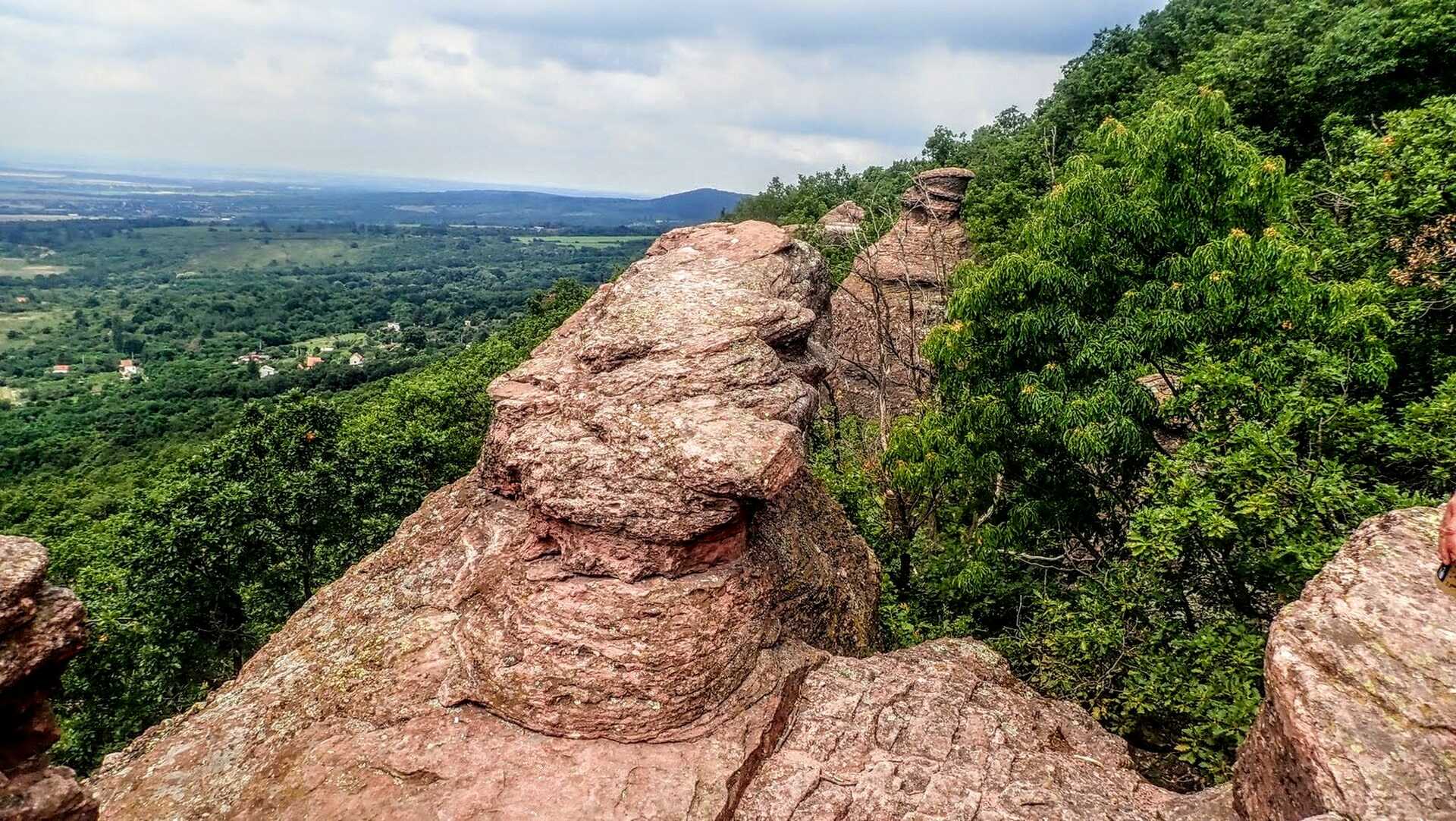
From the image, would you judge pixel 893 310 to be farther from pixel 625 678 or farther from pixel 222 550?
pixel 222 550

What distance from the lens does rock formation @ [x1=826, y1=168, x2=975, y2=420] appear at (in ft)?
86.7

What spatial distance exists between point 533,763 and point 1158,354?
1118 cm

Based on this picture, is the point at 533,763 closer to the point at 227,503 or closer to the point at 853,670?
the point at 853,670

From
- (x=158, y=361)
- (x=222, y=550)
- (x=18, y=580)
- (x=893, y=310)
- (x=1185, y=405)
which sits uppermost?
(x=1185, y=405)

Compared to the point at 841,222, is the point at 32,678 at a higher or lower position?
lower

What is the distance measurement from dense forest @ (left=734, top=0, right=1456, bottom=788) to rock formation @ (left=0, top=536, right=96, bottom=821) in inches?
495

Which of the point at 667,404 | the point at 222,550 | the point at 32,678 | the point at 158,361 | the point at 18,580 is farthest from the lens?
the point at 158,361

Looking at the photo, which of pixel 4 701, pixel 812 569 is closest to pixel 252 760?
pixel 4 701

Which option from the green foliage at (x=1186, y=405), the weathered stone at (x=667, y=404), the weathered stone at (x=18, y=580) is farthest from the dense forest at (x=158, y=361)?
the green foliage at (x=1186, y=405)

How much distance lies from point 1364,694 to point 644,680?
7956 millimetres

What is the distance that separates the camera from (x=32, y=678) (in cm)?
689

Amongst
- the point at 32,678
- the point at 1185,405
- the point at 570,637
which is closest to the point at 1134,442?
the point at 1185,405

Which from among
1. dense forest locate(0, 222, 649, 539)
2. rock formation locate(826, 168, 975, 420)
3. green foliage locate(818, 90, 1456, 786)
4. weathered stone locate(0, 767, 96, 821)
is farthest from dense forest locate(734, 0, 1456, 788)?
dense forest locate(0, 222, 649, 539)

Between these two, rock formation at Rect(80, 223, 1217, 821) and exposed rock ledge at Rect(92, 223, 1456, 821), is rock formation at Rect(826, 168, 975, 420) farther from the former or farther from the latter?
rock formation at Rect(80, 223, 1217, 821)
